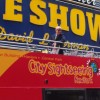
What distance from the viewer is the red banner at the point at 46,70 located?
24.6ft

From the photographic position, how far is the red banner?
24.6 feet

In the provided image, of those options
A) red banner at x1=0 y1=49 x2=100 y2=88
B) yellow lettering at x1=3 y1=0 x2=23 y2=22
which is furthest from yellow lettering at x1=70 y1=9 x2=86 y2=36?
red banner at x1=0 y1=49 x2=100 y2=88

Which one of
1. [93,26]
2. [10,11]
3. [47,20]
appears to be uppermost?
[10,11]

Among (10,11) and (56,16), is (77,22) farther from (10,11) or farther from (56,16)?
(10,11)

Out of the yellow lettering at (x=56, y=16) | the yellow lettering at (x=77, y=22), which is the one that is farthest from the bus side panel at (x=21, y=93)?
the yellow lettering at (x=77, y=22)

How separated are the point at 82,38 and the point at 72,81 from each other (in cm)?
488

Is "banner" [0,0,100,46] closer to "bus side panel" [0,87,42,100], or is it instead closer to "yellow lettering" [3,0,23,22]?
"yellow lettering" [3,0,23,22]

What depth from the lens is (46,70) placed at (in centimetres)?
832

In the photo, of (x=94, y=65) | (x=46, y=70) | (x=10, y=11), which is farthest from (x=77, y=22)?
(x=46, y=70)

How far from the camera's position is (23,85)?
7.68 m

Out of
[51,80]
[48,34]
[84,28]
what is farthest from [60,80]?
[84,28]

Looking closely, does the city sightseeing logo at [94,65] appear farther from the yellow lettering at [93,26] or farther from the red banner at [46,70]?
the yellow lettering at [93,26]

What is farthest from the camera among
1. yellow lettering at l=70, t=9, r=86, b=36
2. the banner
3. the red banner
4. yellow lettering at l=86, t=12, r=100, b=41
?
yellow lettering at l=86, t=12, r=100, b=41

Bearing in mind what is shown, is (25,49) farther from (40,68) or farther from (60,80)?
(60,80)
